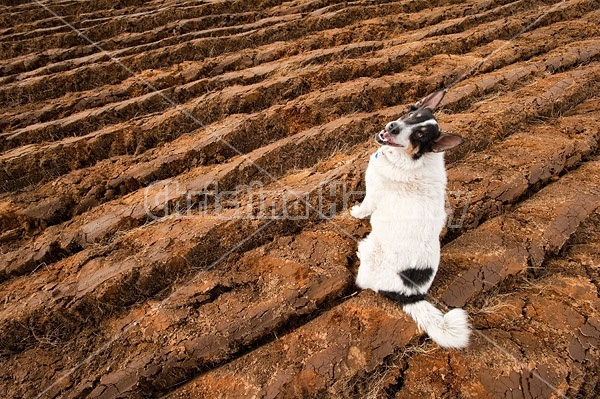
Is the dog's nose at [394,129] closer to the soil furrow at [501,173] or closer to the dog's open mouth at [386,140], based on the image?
the dog's open mouth at [386,140]

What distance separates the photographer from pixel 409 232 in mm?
2621

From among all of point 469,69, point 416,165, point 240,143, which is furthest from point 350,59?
point 416,165

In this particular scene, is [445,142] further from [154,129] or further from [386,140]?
[154,129]

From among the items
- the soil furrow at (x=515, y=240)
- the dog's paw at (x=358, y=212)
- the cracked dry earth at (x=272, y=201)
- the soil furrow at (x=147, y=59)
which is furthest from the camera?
the soil furrow at (x=147, y=59)

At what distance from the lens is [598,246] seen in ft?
11.0

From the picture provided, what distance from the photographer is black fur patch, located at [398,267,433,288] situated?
258cm

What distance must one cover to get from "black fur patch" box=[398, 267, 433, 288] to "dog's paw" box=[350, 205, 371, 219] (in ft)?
3.24

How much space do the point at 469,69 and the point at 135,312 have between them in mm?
6388

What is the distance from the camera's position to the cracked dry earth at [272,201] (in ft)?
8.93

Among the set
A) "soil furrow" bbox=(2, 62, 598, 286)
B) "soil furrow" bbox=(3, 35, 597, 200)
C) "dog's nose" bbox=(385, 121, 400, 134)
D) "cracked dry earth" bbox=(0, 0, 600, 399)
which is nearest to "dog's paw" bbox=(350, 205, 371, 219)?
"cracked dry earth" bbox=(0, 0, 600, 399)

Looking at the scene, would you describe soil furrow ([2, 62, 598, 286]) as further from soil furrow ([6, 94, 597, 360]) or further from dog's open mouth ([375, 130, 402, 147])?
dog's open mouth ([375, 130, 402, 147])

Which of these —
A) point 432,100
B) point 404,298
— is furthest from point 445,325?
point 432,100

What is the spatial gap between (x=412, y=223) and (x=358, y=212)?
0.93m

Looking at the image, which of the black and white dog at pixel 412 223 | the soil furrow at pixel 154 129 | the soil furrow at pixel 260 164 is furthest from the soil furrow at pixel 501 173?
the soil furrow at pixel 154 129
